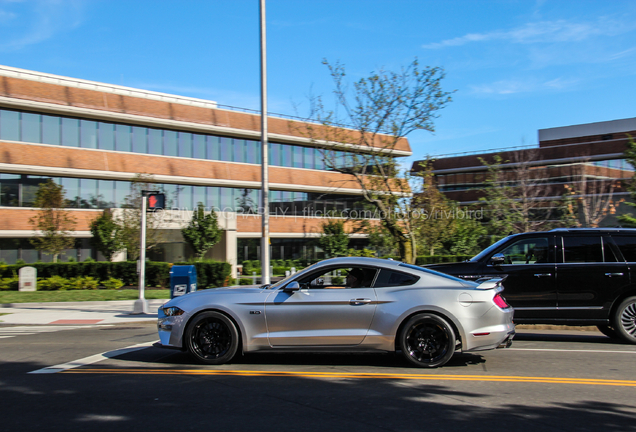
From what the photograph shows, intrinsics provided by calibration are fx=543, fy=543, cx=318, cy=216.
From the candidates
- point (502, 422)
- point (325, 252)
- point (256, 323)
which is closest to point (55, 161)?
point (325, 252)

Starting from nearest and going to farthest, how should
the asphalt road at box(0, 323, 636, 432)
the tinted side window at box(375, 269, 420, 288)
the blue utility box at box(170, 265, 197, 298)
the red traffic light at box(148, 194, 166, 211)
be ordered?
the asphalt road at box(0, 323, 636, 432), the tinted side window at box(375, 269, 420, 288), the blue utility box at box(170, 265, 197, 298), the red traffic light at box(148, 194, 166, 211)

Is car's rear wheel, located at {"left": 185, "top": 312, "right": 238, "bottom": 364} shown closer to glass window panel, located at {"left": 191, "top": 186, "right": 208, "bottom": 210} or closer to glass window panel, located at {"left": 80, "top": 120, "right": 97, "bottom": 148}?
glass window panel, located at {"left": 80, "top": 120, "right": 97, "bottom": 148}

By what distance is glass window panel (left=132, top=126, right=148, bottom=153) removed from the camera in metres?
38.3

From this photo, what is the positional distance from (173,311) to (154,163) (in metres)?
33.1

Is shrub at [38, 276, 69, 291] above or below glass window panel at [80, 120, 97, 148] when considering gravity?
below

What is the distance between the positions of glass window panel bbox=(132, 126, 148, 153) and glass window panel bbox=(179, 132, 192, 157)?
8.86 feet

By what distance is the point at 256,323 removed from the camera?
7.32 meters

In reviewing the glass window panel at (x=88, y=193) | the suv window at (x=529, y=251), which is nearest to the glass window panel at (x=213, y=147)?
the glass window panel at (x=88, y=193)

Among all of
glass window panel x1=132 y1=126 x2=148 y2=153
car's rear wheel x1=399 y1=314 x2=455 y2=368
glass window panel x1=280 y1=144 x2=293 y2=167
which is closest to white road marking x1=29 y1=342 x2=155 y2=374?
car's rear wheel x1=399 y1=314 x2=455 y2=368

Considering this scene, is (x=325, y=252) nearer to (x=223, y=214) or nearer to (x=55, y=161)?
(x=223, y=214)

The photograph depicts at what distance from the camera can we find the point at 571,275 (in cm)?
966

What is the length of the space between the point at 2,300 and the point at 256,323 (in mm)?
16721

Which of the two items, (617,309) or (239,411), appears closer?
(239,411)

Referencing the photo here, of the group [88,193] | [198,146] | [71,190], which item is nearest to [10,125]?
[71,190]
